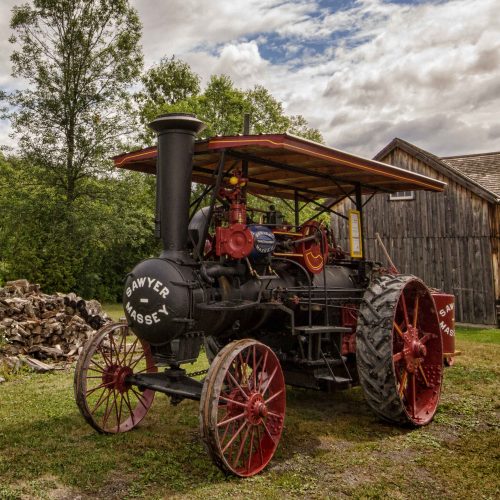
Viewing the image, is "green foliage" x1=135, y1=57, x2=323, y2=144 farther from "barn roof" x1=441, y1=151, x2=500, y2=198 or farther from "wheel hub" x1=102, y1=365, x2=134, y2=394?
"wheel hub" x1=102, y1=365, x2=134, y2=394

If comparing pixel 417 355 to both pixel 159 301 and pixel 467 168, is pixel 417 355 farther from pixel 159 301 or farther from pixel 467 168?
pixel 467 168

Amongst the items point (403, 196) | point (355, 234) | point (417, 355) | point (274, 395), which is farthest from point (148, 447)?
point (403, 196)

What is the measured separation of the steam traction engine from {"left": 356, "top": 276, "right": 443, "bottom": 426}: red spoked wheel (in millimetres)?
13

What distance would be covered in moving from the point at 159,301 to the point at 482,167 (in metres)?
14.9

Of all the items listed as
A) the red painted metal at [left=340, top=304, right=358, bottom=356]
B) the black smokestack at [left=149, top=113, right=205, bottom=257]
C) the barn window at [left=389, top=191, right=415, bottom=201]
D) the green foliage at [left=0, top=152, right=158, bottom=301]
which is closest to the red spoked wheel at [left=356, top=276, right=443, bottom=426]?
the red painted metal at [left=340, top=304, right=358, bottom=356]

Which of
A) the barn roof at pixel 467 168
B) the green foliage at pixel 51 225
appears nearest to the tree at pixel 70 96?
the green foliage at pixel 51 225

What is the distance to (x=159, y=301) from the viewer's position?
4.37 m

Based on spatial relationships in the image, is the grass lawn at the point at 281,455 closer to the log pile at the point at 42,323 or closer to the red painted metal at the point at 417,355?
the red painted metal at the point at 417,355

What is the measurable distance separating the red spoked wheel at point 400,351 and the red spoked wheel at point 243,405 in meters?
1.02

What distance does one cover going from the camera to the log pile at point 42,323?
28.7ft

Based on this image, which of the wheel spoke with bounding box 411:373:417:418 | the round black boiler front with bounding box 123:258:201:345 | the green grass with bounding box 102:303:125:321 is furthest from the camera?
the green grass with bounding box 102:303:125:321

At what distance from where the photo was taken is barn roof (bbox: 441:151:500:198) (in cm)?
1540

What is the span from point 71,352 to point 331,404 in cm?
482

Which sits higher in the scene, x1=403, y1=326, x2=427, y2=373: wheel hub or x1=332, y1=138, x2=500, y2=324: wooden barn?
x1=332, y1=138, x2=500, y2=324: wooden barn
